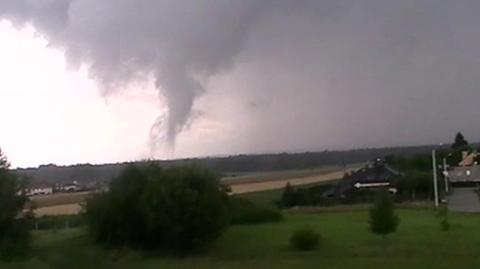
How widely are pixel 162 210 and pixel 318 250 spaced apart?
11.1m

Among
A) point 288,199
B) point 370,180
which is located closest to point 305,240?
point 288,199

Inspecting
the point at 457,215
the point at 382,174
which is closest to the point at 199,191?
the point at 457,215

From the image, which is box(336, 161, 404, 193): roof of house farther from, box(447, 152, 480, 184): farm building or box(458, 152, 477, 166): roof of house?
box(458, 152, 477, 166): roof of house

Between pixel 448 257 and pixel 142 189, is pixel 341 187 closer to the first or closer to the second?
pixel 142 189

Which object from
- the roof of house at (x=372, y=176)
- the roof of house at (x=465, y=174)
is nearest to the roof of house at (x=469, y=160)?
the roof of house at (x=465, y=174)

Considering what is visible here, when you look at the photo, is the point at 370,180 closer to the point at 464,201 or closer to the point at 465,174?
the point at 464,201

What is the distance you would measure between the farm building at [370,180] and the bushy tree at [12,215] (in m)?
60.0

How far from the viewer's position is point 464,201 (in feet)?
355

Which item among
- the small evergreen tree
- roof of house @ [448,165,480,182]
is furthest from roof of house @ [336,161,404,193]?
roof of house @ [448,165,480,182]

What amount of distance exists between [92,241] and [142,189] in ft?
23.5

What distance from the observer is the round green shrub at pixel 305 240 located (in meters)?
58.9

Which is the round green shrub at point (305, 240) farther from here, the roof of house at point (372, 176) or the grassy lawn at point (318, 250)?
the roof of house at point (372, 176)

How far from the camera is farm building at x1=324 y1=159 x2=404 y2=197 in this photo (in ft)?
388

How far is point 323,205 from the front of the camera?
104438 mm
